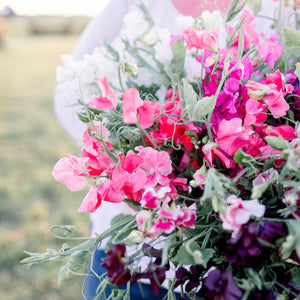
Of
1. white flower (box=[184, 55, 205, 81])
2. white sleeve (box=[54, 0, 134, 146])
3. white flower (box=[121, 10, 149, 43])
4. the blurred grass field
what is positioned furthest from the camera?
the blurred grass field

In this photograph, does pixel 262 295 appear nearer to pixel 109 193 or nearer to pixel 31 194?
pixel 109 193

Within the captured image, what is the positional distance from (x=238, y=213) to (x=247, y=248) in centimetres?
4

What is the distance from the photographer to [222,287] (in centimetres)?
45

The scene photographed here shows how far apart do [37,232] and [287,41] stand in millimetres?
1744

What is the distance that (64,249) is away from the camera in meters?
0.55

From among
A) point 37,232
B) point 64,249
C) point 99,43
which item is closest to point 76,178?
point 64,249

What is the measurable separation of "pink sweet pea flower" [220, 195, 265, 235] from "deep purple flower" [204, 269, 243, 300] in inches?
2.0

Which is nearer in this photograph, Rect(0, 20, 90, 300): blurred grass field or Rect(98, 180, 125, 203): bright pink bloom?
Rect(98, 180, 125, 203): bright pink bloom

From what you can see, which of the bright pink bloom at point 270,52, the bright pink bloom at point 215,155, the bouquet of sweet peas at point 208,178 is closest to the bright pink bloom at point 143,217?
the bouquet of sweet peas at point 208,178

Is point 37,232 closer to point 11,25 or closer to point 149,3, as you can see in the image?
point 149,3

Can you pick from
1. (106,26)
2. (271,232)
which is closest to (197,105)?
(271,232)

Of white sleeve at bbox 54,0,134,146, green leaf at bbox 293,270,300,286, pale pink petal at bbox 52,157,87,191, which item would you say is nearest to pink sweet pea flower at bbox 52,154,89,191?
pale pink petal at bbox 52,157,87,191

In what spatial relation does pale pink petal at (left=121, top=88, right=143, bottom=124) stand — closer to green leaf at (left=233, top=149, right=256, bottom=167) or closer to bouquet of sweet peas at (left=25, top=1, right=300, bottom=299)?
bouquet of sweet peas at (left=25, top=1, right=300, bottom=299)

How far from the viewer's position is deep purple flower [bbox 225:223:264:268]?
0.44 meters
